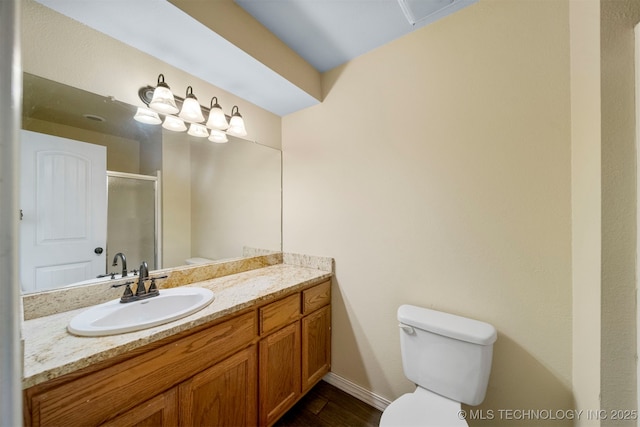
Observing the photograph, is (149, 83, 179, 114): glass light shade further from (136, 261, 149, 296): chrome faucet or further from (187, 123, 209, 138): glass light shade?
(136, 261, 149, 296): chrome faucet

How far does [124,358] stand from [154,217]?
87cm

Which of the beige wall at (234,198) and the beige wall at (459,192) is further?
the beige wall at (234,198)

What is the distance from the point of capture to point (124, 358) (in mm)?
818

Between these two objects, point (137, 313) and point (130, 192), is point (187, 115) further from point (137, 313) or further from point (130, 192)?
point (137, 313)

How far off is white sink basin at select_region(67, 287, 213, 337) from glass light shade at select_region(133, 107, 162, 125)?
38.5 inches

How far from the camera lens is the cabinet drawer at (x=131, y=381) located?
2.30 ft

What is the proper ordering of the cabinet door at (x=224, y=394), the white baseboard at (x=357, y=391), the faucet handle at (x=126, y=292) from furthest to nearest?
the white baseboard at (x=357, y=391) → the faucet handle at (x=126, y=292) → the cabinet door at (x=224, y=394)

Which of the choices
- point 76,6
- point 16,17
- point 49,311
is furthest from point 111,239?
point 16,17

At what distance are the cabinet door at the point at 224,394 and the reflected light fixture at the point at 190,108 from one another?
1.39 meters

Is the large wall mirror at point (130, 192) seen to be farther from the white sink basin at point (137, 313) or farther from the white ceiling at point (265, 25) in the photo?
the white ceiling at point (265, 25)

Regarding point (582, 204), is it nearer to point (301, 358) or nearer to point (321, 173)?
point (321, 173)

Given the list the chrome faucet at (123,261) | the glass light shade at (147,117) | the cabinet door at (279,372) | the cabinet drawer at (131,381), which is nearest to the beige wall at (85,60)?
the glass light shade at (147,117)

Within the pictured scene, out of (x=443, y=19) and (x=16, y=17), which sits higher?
(x=443, y=19)

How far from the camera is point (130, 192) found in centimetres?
134
